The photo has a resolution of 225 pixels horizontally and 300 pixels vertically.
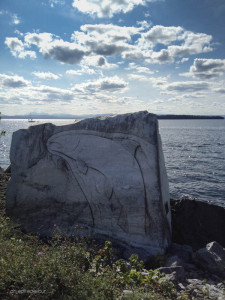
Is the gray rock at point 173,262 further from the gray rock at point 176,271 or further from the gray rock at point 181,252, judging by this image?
the gray rock at point 181,252

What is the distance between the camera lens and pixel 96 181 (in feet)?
25.1

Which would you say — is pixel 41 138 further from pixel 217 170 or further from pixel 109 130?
pixel 217 170

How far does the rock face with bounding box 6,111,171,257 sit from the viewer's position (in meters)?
7.10

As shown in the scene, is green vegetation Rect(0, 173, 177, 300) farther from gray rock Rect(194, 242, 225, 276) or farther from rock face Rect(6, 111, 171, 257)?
rock face Rect(6, 111, 171, 257)

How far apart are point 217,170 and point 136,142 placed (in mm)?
14821

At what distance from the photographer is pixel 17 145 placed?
8719 millimetres

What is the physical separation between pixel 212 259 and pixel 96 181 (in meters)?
3.75

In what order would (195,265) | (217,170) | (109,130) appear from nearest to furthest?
(195,265) → (109,130) → (217,170)

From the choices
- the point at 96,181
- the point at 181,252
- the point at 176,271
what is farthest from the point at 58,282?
the point at 181,252

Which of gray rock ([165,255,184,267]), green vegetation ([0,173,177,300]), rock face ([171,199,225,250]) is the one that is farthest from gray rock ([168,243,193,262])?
green vegetation ([0,173,177,300])

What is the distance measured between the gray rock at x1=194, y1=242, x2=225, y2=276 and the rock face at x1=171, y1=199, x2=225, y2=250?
1.53m

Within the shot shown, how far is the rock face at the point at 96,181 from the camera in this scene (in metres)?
7.10

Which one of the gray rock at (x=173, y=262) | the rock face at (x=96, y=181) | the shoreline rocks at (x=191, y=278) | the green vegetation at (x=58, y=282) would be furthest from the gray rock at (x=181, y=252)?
the green vegetation at (x=58, y=282)

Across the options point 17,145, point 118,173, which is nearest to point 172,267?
point 118,173
